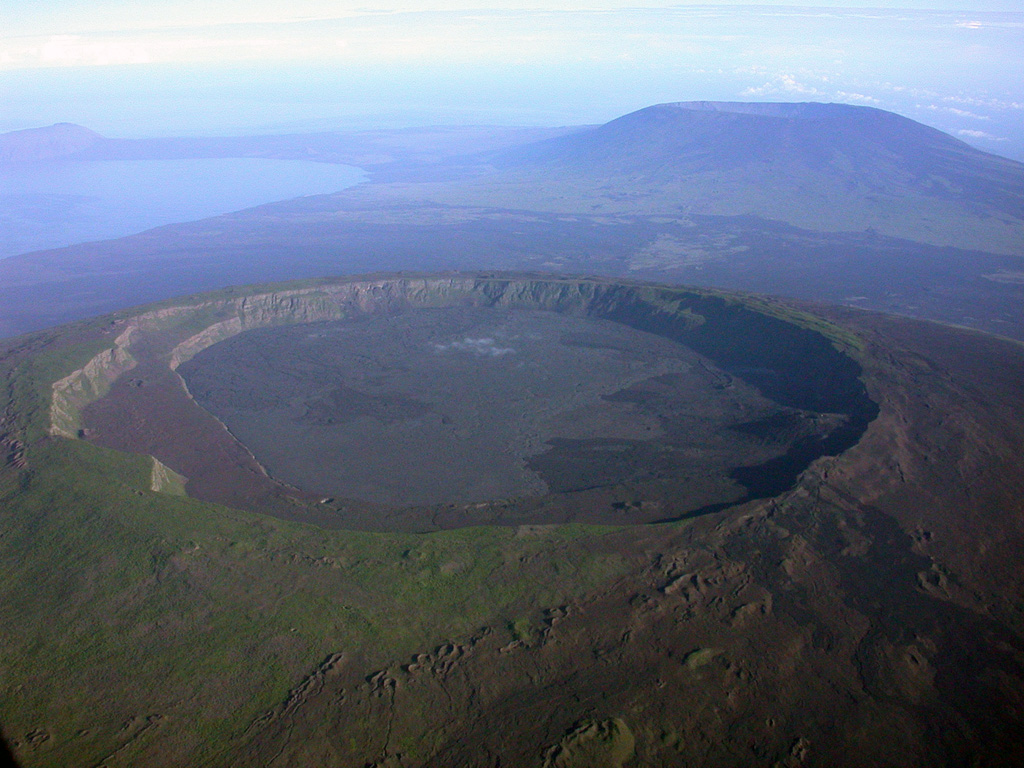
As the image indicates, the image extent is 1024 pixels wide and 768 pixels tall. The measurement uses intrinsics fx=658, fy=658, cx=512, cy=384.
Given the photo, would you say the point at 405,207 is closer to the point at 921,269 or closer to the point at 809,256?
the point at 809,256

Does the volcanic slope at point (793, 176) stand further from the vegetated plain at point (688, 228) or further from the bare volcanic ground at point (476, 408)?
the bare volcanic ground at point (476, 408)

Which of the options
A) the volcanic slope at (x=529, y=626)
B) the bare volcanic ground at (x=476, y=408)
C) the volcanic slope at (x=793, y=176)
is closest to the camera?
the volcanic slope at (x=529, y=626)

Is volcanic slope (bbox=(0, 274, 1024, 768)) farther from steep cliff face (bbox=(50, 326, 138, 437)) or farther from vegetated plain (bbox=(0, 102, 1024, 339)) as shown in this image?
vegetated plain (bbox=(0, 102, 1024, 339))

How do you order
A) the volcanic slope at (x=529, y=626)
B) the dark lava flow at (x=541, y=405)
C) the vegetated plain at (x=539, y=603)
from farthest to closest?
the dark lava flow at (x=541, y=405) < the vegetated plain at (x=539, y=603) < the volcanic slope at (x=529, y=626)

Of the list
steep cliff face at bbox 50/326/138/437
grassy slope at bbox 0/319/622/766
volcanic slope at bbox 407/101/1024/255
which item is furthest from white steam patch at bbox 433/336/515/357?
volcanic slope at bbox 407/101/1024/255

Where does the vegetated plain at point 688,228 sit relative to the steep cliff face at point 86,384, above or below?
below

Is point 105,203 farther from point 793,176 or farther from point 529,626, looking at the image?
point 529,626

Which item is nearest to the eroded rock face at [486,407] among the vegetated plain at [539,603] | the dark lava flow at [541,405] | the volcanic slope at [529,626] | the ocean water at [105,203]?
the dark lava flow at [541,405]
